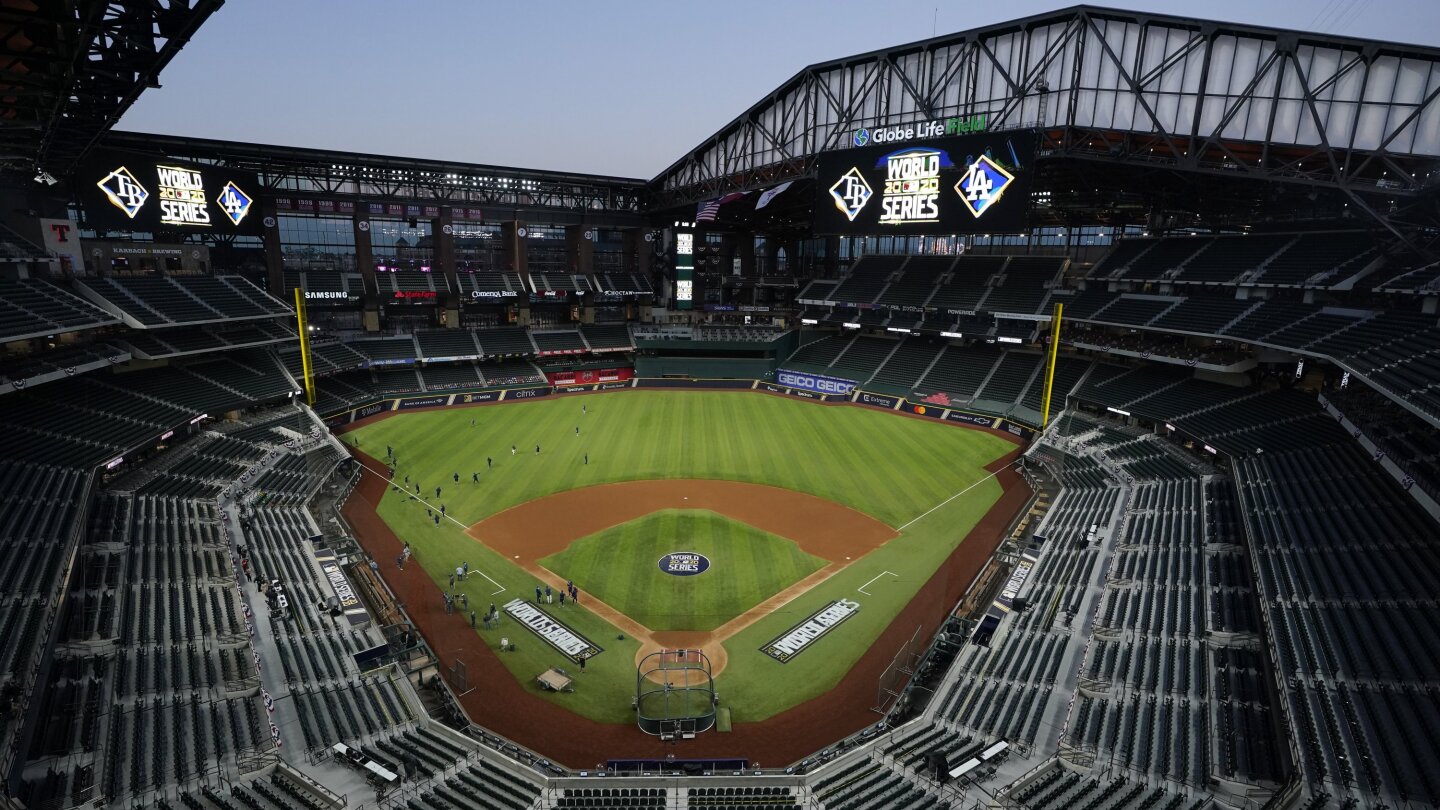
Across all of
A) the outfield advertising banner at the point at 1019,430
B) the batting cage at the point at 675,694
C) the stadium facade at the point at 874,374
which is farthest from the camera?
the outfield advertising banner at the point at 1019,430

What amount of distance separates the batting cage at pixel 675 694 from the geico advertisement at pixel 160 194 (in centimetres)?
4537

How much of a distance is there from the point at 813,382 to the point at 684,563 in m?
37.4

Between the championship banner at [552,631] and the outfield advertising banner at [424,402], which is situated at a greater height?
the outfield advertising banner at [424,402]

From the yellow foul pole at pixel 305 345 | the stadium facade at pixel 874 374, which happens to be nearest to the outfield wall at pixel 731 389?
the stadium facade at pixel 874 374

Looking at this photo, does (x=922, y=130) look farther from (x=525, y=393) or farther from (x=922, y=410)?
(x=525, y=393)

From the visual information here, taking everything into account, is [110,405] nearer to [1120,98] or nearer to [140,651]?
[140,651]

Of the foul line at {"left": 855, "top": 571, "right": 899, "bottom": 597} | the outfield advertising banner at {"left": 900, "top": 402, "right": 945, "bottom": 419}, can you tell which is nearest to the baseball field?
the foul line at {"left": 855, "top": 571, "right": 899, "bottom": 597}

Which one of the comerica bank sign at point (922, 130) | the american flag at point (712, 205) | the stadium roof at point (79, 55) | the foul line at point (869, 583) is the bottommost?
the foul line at point (869, 583)

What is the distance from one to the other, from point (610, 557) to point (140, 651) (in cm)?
1526

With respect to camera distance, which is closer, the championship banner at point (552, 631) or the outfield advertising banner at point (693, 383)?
the championship banner at point (552, 631)

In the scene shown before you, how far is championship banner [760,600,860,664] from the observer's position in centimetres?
2214

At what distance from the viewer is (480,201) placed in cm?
6562

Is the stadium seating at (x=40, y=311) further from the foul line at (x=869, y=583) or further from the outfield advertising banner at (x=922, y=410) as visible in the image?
the outfield advertising banner at (x=922, y=410)

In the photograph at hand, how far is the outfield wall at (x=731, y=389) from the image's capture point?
4959 cm
